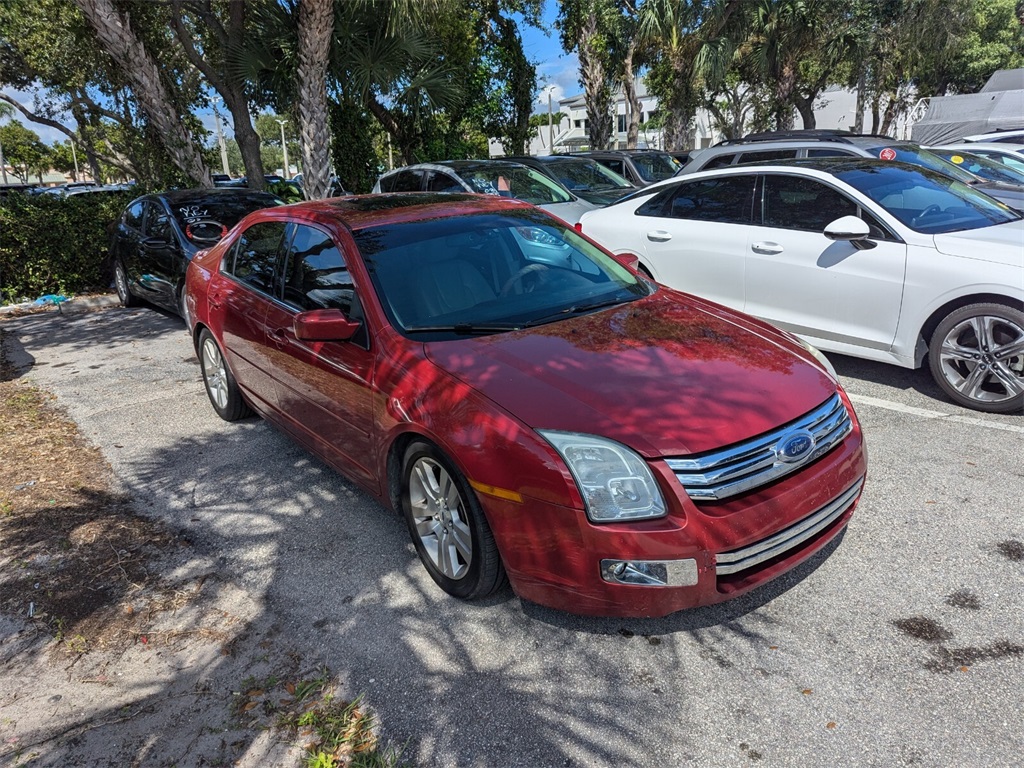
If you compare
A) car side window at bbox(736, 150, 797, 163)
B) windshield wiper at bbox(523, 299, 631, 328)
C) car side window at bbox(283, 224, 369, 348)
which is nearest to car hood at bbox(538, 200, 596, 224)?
car side window at bbox(736, 150, 797, 163)

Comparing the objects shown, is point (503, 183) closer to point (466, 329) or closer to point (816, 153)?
point (816, 153)

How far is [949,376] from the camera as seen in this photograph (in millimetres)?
4824

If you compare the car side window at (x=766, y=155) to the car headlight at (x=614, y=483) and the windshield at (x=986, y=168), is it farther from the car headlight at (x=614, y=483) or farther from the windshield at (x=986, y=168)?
the car headlight at (x=614, y=483)

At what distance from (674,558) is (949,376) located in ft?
11.2

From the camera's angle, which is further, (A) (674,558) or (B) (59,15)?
(B) (59,15)

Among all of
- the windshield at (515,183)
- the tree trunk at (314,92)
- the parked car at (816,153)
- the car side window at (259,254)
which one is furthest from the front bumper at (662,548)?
the tree trunk at (314,92)

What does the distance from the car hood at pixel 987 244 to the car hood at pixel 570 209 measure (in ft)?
15.2

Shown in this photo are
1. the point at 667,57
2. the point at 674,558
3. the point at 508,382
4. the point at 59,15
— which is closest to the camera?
the point at 674,558

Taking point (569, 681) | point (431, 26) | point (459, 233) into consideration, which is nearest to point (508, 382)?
point (569, 681)

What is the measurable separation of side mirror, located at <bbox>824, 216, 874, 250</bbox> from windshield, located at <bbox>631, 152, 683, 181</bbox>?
317 inches

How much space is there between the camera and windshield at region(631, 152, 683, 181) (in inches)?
513

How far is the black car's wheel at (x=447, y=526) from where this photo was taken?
9.25ft

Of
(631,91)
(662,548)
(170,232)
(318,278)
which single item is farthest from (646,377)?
(631,91)

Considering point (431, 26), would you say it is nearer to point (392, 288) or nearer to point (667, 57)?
point (667, 57)
